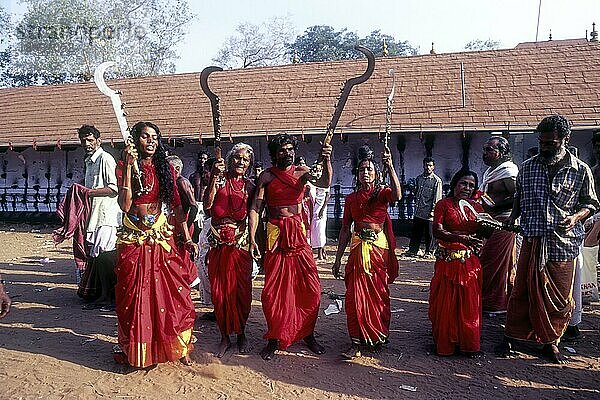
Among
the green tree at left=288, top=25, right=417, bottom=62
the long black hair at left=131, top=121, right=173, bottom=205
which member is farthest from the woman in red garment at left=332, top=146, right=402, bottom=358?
the green tree at left=288, top=25, right=417, bottom=62

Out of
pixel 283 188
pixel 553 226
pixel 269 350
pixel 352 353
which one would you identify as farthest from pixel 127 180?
pixel 553 226

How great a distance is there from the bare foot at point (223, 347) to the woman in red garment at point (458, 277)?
5.95ft

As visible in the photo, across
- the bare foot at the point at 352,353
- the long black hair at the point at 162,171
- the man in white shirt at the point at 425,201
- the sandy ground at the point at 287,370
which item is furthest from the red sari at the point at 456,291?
the man in white shirt at the point at 425,201

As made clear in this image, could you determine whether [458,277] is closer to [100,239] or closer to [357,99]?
[100,239]

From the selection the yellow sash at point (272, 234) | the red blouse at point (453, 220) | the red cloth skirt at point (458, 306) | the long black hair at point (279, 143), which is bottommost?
the red cloth skirt at point (458, 306)

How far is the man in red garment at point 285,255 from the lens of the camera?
171 inches

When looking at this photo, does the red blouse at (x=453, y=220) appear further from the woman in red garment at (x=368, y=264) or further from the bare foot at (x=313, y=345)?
the bare foot at (x=313, y=345)

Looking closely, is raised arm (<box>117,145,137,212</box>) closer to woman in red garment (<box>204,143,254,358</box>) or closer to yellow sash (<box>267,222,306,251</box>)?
woman in red garment (<box>204,143,254,358</box>)

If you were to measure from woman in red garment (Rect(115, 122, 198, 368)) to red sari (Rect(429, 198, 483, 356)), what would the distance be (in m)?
2.14

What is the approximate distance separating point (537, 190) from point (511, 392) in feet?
5.22

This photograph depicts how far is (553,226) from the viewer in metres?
4.13

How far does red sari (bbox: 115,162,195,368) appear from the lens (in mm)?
3951

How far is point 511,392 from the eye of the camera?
3.77 metres

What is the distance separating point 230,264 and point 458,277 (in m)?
1.94
